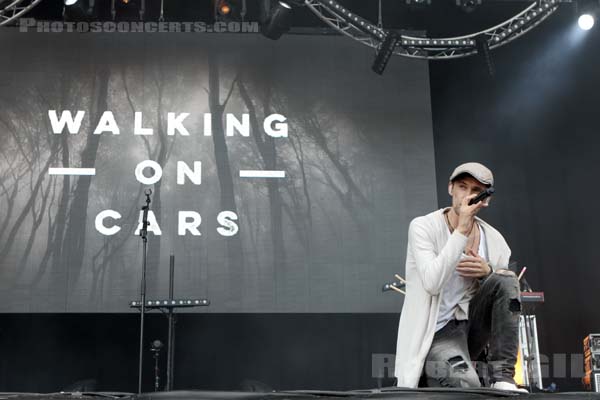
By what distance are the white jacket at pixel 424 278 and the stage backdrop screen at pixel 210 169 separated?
466 cm

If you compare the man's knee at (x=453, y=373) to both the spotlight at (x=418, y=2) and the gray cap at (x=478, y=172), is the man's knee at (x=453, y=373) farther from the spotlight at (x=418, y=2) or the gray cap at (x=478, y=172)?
the spotlight at (x=418, y=2)

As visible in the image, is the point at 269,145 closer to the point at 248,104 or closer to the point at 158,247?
the point at 248,104

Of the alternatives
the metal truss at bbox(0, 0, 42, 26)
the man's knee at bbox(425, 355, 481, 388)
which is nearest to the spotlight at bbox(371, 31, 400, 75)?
the metal truss at bbox(0, 0, 42, 26)

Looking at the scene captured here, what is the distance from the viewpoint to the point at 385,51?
24.6 ft

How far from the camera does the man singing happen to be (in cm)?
254

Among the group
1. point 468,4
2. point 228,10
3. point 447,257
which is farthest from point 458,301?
point 228,10

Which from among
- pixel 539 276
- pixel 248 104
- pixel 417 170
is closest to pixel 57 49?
pixel 248 104

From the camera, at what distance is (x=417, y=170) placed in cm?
Result: 782

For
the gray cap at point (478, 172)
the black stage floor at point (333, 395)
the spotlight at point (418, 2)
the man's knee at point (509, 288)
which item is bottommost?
the black stage floor at point (333, 395)

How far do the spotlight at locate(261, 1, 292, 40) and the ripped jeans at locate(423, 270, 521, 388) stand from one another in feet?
17.2

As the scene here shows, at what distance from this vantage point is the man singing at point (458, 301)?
2545 mm

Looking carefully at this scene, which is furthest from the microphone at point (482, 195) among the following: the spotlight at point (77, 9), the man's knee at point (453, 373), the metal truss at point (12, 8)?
the spotlight at point (77, 9)

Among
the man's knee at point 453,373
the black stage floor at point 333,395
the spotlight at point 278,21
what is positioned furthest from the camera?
the spotlight at point 278,21

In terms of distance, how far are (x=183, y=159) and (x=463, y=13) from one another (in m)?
3.33
